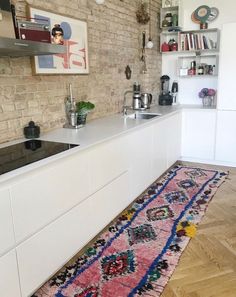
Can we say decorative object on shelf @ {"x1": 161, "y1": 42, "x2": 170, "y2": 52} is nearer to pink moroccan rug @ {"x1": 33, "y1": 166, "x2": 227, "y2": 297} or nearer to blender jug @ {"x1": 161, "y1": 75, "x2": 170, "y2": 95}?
blender jug @ {"x1": 161, "y1": 75, "x2": 170, "y2": 95}

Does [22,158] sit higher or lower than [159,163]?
higher

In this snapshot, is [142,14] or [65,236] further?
[142,14]

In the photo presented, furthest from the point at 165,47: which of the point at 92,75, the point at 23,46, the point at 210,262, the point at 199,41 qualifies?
the point at 210,262

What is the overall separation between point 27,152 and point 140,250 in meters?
1.13

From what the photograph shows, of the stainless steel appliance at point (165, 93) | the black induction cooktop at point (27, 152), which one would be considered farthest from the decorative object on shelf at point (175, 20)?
the black induction cooktop at point (27, 152)

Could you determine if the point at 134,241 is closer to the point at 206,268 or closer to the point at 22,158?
the point at 206,268

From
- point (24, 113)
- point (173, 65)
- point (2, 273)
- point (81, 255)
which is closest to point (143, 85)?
point (173, 65)

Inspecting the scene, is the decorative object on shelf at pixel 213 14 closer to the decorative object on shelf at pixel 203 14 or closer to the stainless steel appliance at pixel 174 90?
the decorative object on shelf at pixel 203 14

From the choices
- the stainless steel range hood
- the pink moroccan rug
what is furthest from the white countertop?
the pink moroccan rug

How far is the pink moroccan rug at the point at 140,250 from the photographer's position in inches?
71.6

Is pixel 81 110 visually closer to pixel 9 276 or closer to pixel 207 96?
pixel 9 276

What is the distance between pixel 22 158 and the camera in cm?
173

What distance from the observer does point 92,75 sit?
3.09 meters

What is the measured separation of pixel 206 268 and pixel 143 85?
287 cm
